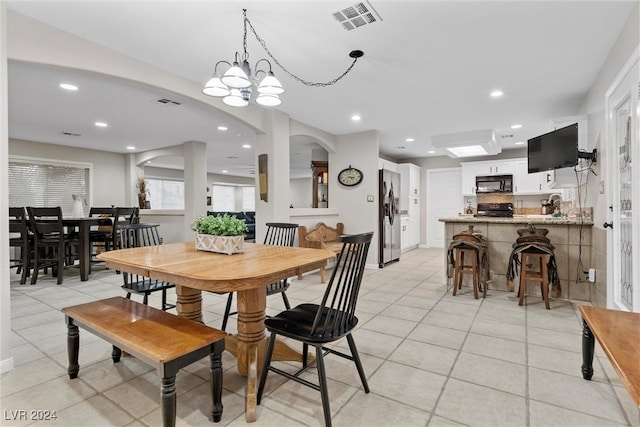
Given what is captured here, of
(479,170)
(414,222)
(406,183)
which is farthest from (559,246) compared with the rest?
(414,222)

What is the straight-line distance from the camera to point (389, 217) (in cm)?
612

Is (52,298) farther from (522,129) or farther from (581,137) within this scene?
(522,129)

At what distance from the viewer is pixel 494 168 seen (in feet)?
24.4

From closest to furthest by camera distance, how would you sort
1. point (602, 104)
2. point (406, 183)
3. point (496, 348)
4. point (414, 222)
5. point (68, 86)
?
point (496, 348), point (602, 104), point (68, 86), point (406, 183), point (414, 222)

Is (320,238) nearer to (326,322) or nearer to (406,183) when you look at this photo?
(406,183)

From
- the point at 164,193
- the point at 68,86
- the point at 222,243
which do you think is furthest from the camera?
the point at 164,193

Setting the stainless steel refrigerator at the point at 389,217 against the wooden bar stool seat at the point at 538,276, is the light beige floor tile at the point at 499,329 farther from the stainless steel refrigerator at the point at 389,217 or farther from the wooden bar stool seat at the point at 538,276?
the stainless steel refrigerator at the point at 389,217

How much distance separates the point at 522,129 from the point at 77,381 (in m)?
6.96

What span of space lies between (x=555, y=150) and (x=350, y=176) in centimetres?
320

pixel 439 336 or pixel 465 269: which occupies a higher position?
pixel 465 269

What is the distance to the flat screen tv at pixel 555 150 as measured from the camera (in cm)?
343

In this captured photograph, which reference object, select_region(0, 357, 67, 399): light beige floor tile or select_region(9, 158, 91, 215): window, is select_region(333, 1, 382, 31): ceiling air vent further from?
select_region(9, 158, 91, 215): window

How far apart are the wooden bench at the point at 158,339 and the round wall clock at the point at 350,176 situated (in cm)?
450

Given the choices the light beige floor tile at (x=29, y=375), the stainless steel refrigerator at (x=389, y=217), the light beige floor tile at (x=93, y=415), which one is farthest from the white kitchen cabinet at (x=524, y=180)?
the light beige floor tile at (x=29, y=375)
